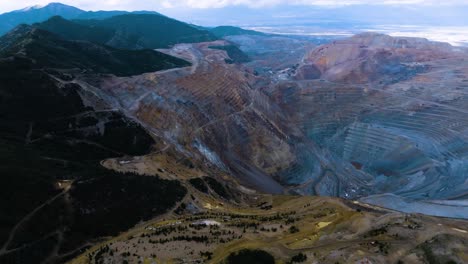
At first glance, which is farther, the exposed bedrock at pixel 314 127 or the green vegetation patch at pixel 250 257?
the exposed bedrock at pixel 314 127

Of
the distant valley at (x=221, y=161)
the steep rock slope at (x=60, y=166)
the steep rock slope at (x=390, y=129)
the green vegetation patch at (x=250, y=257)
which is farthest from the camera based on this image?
the steep rock slope at (x=390, y=129)

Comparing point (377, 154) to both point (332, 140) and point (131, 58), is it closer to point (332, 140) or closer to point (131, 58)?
point (332, 140)

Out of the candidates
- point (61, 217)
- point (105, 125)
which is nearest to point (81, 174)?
point (61, 217)

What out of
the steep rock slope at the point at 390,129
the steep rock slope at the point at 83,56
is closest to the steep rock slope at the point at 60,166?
the steep rock slope at the point at 83,56

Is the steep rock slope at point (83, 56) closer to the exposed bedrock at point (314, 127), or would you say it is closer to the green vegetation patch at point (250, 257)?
the exposed bedrock at point (314, 127)

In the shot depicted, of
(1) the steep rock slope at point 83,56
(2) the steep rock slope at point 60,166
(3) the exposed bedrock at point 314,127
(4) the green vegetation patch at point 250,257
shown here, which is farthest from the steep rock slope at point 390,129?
(4) the green vegetation patch at point 250,257

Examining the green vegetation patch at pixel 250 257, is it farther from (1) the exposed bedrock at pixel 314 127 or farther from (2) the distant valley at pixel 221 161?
(1) the exposed bedrock at pixel 314 127

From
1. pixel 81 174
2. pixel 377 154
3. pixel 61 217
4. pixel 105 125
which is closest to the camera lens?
pixel 61 217

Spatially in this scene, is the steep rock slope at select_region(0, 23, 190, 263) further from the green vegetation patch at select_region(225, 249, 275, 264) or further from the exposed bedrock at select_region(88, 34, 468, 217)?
the green vegetation patch at select_region(225, 249, 275, 264)

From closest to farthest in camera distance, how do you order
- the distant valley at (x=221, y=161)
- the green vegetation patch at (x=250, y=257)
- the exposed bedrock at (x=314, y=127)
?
the green vegetation patch at (x=250, y=257), the distant valley at (x=221, y=161), the exposed bedrock at (x=314, y=127)

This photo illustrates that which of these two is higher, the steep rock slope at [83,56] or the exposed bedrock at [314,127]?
the steep rock slope at [83,56]

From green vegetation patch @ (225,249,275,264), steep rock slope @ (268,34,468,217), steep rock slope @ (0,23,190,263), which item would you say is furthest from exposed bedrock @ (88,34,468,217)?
green vegetation patch @ (225,249,275,264)
